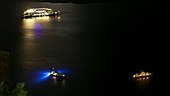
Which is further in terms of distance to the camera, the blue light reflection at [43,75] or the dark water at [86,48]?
the blue light reflection at [43,75]

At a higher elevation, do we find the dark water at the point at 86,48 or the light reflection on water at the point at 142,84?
the dark water at the point at 86,48

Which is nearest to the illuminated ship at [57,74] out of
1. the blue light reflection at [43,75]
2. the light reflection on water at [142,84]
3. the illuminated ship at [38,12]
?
the blue light reflection at [43,75]

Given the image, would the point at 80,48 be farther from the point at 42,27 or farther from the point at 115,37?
the point at 42,27

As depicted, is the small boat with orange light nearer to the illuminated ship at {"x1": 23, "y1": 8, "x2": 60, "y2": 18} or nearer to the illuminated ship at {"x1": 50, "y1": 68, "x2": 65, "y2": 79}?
the illuminated ship at {"x1": 50, "y1": 68, "x2": 65, "y2": 79}

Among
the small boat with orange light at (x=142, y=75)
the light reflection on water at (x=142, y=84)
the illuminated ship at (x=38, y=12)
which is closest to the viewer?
the light reflection on water at (x=142, y=84)

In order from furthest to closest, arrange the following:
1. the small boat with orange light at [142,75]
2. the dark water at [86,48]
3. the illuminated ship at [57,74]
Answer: the small boat with orange light at [142,75] → the illuminated ship at [57,74] → the dark water at [86,48]

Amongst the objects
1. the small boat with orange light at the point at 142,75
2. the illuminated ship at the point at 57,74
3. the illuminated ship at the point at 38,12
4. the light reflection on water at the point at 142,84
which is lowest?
the light reflection on water at the point at 142,84

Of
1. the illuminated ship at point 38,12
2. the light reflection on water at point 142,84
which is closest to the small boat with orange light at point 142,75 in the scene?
the light reflection on water at point 142,84

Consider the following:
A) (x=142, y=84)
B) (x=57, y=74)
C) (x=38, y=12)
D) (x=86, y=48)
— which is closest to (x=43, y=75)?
(x=57, y=74)

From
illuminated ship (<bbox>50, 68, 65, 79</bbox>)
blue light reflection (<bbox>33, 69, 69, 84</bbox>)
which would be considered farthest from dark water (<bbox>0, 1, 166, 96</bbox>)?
illuminated ship (<bbox>50, 68, 65, 79</bbox>)

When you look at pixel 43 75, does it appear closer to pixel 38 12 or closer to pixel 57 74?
pixel 57 74

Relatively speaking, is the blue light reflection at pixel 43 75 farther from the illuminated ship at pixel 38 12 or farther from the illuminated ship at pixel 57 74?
the illuminated ship at pixel 38 12
